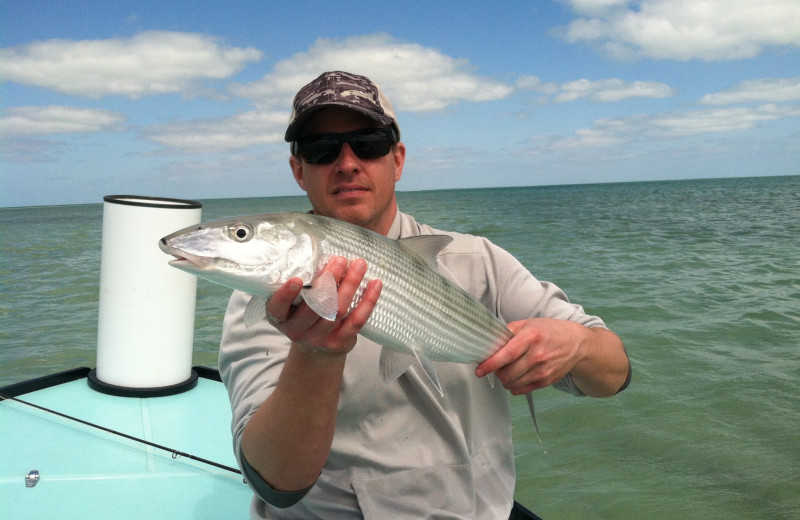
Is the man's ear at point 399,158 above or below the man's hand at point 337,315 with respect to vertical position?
above

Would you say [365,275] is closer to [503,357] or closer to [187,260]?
[187,260]

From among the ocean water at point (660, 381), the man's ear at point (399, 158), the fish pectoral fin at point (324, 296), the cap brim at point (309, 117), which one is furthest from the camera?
the ocean water at point (660, 381)

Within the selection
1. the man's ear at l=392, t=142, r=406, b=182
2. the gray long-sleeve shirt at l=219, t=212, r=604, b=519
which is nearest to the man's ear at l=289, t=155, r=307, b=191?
the man's ear at l=392, t=142, r=406, b=182

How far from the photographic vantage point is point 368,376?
2.37m

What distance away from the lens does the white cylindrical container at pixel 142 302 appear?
418 centimetres

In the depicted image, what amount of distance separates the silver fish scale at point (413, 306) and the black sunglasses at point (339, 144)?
698mm

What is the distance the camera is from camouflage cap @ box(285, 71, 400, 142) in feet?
8.48

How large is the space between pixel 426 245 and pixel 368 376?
0.57m

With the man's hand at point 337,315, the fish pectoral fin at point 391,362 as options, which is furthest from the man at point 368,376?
the fish pectoral fin at point 391,362

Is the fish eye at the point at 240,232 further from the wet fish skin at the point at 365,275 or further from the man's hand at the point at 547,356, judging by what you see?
the man's hand at the point at 547,356

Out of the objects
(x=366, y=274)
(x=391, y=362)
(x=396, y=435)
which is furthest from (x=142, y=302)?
(x=366, y=274)

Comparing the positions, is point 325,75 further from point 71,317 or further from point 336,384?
point 71,317

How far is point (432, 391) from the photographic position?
2.46 meters

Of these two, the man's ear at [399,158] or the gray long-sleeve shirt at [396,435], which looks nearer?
the gray long-sleeve shirt at [396,435]
